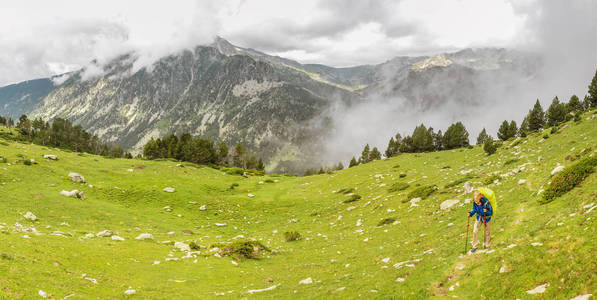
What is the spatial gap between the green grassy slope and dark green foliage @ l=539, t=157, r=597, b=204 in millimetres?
615

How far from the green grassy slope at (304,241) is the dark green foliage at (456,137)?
50.7 m

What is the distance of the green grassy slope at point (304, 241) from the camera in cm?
1055

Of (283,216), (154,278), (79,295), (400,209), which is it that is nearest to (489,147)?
(400,209)

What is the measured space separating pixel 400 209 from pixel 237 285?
743 inches

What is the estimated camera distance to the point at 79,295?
12773 millimetres

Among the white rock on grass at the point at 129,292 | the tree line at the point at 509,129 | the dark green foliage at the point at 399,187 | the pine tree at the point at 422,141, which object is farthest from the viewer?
the pine tree at the point at 422,141

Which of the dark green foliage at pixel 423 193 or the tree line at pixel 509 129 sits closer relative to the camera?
the dark green foliage at pixel 423 193

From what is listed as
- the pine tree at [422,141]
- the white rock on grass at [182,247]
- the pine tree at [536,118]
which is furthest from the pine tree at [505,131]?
the white rock on grass at [182,247]

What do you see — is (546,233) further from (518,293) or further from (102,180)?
(102,180)

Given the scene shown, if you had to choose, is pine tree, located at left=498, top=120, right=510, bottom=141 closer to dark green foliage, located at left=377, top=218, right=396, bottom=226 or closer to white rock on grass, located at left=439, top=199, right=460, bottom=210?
white rock on grass, located at left=439, top=199, right=460, bottom=210

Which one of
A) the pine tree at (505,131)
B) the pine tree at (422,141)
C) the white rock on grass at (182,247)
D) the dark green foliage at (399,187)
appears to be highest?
the pine tree at (505,131)

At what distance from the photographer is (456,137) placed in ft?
302

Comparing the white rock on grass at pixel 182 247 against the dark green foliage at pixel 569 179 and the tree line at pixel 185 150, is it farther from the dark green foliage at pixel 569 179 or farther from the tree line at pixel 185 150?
the tree line at pixel 185 150

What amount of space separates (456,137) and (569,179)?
8451 centimetres
